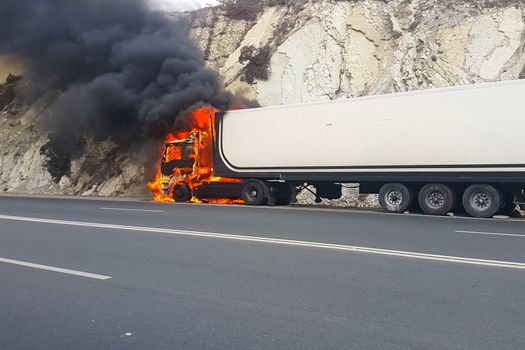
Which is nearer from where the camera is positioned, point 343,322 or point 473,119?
point 343,322

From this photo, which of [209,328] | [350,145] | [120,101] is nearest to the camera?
[209,328]

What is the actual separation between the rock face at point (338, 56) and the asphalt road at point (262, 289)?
11202mm

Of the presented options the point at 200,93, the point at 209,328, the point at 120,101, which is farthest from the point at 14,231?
the point at 120,101

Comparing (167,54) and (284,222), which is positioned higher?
(167,54)

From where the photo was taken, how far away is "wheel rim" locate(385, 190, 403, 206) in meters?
15.7

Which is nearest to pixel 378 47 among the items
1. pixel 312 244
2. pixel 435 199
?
pixel 435 199

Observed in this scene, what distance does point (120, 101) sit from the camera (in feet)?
85.1

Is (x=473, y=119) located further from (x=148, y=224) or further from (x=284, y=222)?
(x=148, y=224)

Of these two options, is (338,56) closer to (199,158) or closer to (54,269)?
(199,158)

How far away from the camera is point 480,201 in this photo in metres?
14.5

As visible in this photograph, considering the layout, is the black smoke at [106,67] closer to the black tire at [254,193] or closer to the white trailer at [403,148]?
the black tire at [254,193]

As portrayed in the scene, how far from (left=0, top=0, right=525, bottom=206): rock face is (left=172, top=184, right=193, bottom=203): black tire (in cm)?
418

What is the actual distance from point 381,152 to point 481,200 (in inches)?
113

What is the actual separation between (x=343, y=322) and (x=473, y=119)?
10670 mm
